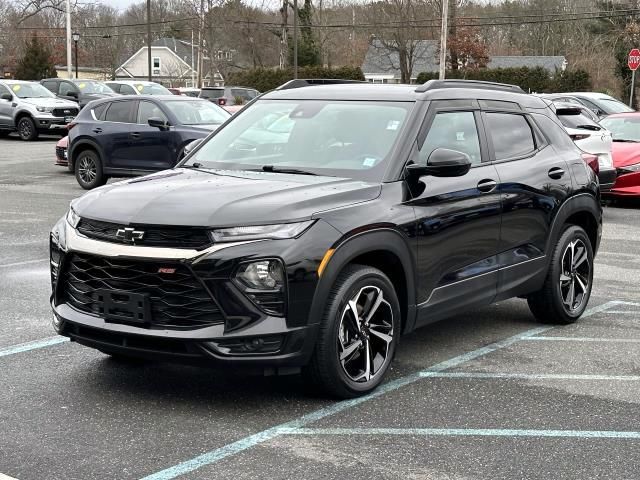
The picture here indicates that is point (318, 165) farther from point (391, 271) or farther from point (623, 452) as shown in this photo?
point (623, 452)

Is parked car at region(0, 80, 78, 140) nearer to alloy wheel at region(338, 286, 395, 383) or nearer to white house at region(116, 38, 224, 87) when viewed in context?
alloy wheel at region(338, 286, 395, 383)

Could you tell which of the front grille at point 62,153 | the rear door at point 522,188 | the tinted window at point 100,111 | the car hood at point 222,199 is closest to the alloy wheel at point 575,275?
the rear door at point 522,188

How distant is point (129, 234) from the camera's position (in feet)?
15.6

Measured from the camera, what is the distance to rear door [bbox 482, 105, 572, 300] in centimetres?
640

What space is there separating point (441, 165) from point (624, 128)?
11.9 m

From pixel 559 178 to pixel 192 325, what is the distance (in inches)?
136

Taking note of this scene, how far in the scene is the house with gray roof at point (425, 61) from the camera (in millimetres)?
72875

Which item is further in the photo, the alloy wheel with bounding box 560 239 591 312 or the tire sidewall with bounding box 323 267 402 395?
the alloy wheel with bounding box 560 239 591 312

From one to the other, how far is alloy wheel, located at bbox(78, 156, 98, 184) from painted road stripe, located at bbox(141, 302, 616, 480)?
11.9 metres

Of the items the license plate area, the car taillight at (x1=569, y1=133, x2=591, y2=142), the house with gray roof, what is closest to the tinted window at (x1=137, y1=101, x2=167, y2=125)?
the car taillight at (x1=569, y1=133, x2=591, y2=142)

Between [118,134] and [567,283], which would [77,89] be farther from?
[567,283]

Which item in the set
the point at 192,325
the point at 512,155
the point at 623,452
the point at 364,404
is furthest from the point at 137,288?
the point at 512,155

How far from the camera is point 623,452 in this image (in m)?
4.41

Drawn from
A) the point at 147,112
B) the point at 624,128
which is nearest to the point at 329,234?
the point at 147,112
